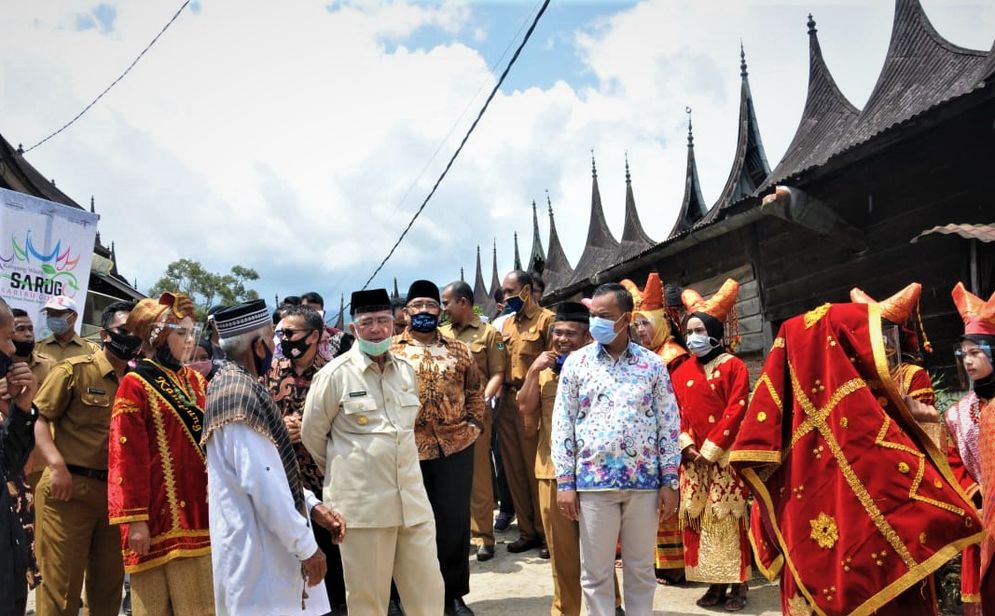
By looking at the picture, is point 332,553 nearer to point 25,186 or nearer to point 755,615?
point 755,615

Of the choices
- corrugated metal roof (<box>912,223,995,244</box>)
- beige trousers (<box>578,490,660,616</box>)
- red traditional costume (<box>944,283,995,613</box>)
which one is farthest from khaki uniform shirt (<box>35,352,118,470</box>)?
corrugated metal roof (<box>912,223,995,244</box>)

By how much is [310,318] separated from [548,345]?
2979mm

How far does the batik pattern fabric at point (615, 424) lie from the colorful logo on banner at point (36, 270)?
5.07 m

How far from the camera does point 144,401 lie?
3.14 meters

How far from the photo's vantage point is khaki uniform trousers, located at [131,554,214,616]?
10.0 ft

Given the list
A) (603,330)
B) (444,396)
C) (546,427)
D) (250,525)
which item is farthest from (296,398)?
(603,330)

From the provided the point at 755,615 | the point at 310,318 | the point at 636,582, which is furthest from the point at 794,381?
the point at 310,318

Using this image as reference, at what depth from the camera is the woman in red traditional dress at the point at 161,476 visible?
3.04 m

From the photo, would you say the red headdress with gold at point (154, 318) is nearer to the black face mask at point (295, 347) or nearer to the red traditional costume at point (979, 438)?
the black face mask at point (295, 347)

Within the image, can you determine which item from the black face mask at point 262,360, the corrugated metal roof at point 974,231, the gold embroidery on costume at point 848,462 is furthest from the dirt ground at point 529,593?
the corrugated metal roof at point 974,231

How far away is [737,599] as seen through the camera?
4.90m

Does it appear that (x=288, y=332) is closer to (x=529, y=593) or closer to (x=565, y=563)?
(x=565, y=563)

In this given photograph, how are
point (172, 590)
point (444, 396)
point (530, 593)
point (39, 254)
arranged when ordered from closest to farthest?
point (172, 590) → point (444, 396) → point (530, 593) → point (39, 254)

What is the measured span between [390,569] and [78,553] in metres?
1.87
